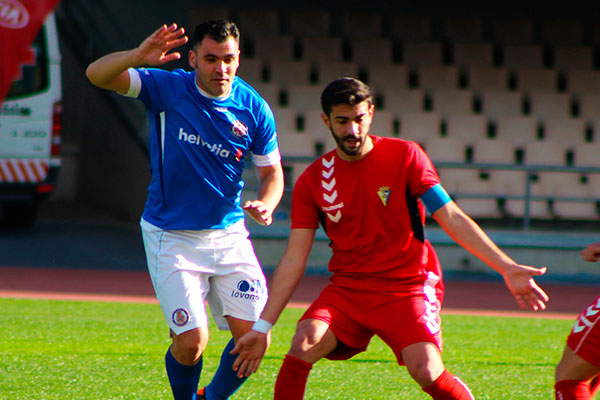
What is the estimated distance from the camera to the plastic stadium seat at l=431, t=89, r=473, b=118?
1337 cm

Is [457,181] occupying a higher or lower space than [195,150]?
lower

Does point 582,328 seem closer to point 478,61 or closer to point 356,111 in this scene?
point 356,111

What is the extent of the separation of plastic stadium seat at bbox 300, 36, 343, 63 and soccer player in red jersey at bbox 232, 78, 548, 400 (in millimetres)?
10010

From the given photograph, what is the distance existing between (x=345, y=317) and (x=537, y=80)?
10.9 m

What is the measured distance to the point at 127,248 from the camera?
39.0 ft

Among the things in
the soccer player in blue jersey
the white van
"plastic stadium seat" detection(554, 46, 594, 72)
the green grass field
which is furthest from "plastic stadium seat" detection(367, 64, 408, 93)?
the soccer player in blue jersey

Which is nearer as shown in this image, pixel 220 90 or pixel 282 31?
pixel 220 90

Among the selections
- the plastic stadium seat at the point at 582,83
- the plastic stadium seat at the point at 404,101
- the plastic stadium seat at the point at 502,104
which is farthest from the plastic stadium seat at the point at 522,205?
the plastic stadium seat at the point at 582,83

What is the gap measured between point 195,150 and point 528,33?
1132 centimetres

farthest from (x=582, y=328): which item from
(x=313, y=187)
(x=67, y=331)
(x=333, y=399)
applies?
(x=67, y=331)

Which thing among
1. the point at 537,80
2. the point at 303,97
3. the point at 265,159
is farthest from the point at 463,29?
the point at 265,159

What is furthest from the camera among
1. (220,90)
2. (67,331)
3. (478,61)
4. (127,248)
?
(478,61)

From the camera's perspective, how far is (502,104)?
13469 mm

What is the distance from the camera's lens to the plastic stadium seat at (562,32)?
14.5 metres
